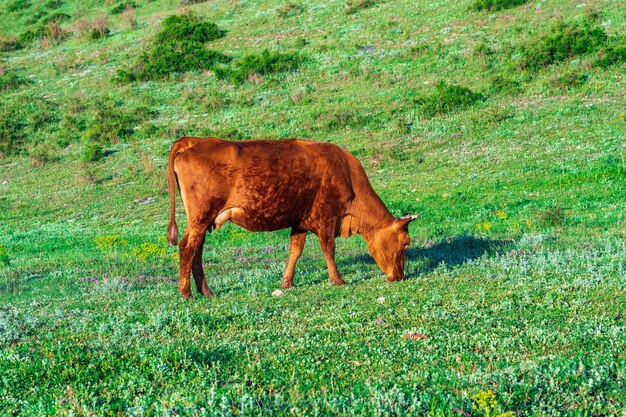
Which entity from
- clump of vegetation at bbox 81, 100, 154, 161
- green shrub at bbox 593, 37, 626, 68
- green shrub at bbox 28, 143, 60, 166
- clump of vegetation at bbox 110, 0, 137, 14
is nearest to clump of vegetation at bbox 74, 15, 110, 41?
clump of vegetation at bbox 110, 0, 137, 14

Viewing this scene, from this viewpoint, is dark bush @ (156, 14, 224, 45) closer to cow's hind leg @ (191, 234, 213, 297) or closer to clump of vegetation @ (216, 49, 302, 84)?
clump of vegetation @ (216, 49, 302, 84)

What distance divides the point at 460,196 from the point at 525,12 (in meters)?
20.4

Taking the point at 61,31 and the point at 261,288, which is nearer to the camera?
the point at 261,288

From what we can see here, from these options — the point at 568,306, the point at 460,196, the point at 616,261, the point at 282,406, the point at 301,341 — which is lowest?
the point at 460,196

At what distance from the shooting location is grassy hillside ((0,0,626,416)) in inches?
231

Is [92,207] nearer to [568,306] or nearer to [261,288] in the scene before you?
[261,288]

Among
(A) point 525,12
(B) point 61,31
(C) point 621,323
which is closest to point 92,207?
(C) point 621,323

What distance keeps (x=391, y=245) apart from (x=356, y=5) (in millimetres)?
35206

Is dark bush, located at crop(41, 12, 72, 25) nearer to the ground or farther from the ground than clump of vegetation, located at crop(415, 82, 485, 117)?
farther from the ground

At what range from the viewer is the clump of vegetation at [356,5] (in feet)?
144

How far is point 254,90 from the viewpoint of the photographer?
35625mm

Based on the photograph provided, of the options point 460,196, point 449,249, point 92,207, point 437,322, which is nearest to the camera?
point 437,322

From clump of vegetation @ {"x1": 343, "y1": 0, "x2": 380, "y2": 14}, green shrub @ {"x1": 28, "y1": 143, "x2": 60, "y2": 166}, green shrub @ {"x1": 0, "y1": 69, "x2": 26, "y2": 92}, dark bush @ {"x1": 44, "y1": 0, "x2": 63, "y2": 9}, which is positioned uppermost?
dark bush @ {"x1": 44, "y1": 0, "x2": 63, "y2": 9}

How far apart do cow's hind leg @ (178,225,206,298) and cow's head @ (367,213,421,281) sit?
3.01 m
